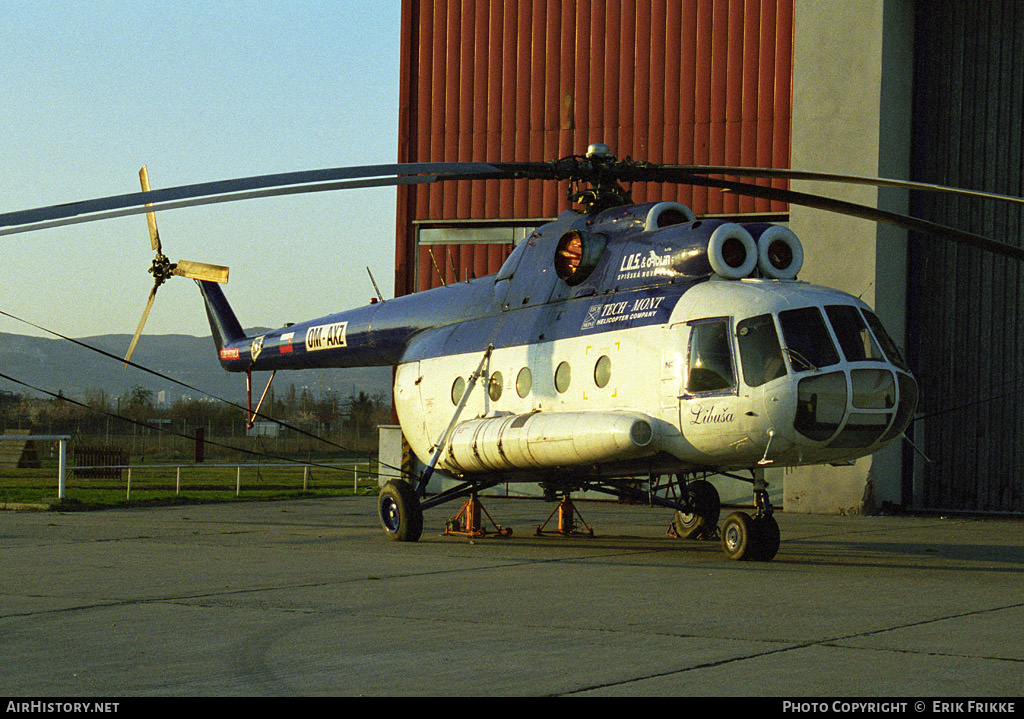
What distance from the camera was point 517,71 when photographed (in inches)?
1021

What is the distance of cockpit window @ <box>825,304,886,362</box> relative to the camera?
11242 millimetres

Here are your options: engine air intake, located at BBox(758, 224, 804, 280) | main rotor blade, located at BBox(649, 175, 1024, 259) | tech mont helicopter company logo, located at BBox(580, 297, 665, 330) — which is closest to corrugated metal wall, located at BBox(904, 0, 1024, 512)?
main rotor blade, located at BBox(649, 175, 1024, 259)

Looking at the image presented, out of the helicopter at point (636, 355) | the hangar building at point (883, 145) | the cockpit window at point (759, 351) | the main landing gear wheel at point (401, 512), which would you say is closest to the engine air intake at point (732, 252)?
the helicopter at point (636, 355)

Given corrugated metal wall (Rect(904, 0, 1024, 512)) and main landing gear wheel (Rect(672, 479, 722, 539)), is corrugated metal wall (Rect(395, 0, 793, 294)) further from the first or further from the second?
main landing gear wheel (Rect(672, 479, 722, 539))

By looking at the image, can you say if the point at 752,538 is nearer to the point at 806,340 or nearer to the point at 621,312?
the point at 806,340

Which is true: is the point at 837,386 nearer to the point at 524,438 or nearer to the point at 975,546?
the point at 524,438

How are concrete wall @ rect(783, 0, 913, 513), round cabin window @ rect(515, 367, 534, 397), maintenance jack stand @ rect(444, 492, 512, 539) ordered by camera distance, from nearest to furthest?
round cabin window @ rect(515, 367, 534, 397), maintenance jack stand @ rect(444, 492, 512, 539), concrete wall @ rect(783, 0, 913, 513)

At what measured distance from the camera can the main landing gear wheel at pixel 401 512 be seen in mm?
14555

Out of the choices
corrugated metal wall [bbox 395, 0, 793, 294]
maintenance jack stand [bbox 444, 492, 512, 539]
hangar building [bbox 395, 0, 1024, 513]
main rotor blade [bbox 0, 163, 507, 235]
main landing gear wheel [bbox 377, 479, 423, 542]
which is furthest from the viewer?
corrugated metal wall [bbox 395, 0, 793, 294]

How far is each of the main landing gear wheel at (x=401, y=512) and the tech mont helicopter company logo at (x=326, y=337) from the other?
324 centimetres

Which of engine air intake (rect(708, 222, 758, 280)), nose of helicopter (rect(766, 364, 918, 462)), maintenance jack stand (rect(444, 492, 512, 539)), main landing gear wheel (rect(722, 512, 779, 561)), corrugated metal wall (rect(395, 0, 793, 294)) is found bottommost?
maintenance jack stand (rect(444, 492, 512, 539))

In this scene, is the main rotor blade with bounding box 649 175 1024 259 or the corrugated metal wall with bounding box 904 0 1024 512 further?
the corrugated metal wall with bounding box 904 0 1024 512

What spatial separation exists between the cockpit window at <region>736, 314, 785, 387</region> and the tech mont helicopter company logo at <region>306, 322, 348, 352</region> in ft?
24.8
